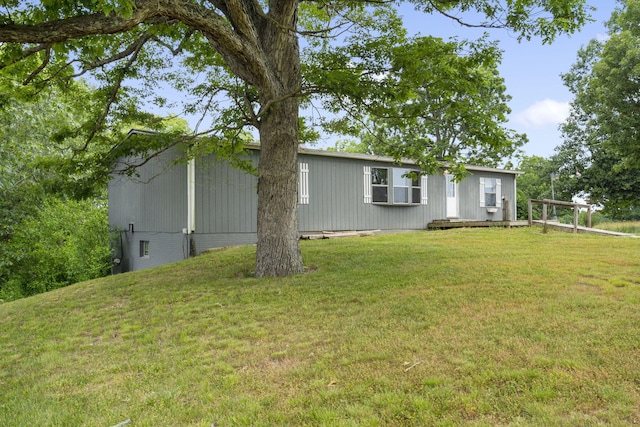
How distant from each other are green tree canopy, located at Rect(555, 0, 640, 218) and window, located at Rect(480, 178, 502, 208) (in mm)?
5197

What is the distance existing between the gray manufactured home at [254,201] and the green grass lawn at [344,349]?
3.26m

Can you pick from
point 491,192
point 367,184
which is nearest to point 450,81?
point 367,184

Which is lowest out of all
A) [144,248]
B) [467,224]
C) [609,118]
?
[144,248]

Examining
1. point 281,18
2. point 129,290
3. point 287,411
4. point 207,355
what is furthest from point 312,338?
point 281,18

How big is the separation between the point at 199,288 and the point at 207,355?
2.78 metres

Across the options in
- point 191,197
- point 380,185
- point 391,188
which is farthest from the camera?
point 391,188

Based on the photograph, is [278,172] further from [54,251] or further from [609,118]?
[609,118]

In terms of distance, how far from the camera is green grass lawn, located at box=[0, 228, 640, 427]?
109 inches

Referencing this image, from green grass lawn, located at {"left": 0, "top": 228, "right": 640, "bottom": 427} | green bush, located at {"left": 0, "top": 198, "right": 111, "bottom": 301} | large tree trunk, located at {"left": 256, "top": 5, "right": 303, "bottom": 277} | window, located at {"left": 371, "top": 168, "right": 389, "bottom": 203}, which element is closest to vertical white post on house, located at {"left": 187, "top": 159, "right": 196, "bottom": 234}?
green grass lawn, located at {"left": 0, "top": 228, "right": 640, "bottom": 427}

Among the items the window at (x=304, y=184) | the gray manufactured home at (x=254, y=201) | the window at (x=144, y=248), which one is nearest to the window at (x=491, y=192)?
the gray manufactured home at (x=254, y=201)

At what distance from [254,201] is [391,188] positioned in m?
5.03

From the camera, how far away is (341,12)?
8438mm

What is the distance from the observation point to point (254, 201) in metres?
11.6

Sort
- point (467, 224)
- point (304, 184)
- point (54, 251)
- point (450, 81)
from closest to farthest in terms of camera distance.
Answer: point (450, 81) < point (304, 184) < point (54, 251) < point (467, 224)
